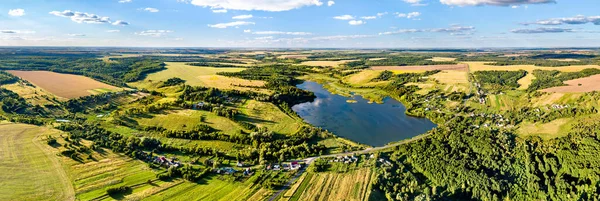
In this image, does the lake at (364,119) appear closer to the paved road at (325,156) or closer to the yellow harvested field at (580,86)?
→ the paved road at (325,156)

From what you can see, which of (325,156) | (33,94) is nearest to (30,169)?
(325,156)

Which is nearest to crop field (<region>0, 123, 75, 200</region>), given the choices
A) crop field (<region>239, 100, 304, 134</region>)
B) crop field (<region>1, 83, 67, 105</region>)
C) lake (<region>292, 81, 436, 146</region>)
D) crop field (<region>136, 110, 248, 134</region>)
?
crop field (<region>136, 110, 248, 134</region>)

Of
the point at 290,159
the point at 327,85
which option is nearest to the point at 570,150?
the point at 290,159

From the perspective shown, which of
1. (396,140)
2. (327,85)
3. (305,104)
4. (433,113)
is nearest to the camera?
(396,140)

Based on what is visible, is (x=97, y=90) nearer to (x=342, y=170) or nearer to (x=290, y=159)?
(x=290, y=159)

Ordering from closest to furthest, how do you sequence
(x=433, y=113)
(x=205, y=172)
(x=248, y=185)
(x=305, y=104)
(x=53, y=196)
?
(x=53, y=196) < (x=248, y=185) < (x=205, y=172) < (x=433, y=113) < (x=305, y=104)

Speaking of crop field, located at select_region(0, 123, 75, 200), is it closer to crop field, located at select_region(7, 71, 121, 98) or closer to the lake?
crop field, located at select_region(7, 71, 121, 98)
